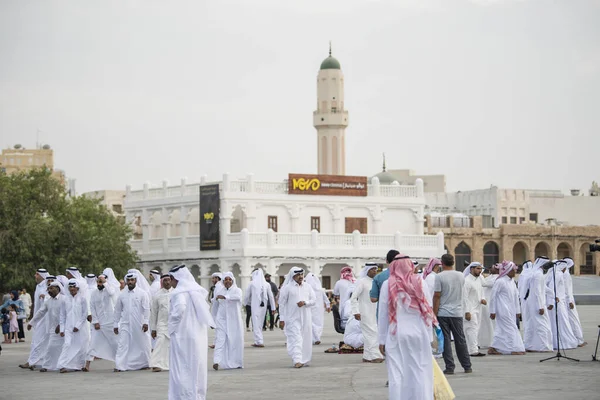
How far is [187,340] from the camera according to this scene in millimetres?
14555

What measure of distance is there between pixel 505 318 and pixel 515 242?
215 ft

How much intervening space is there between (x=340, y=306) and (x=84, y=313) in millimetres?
5811

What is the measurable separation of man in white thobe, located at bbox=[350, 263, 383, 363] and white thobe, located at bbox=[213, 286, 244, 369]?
1.98 meters

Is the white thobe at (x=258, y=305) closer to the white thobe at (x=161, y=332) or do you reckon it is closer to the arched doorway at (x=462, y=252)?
the white thobe at (x=161, y=332)

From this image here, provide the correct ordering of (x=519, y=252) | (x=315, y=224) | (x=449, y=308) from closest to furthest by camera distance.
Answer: (x=449, y=308)
(x=315, y=224)
(x=519, y=252)

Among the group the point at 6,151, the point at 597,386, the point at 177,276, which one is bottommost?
the point at 597,386

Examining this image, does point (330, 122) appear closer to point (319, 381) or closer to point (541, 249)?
point (541, 249)

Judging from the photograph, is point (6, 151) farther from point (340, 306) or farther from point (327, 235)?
point (340, 306)

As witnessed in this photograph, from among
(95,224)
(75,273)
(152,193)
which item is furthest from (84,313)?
(152,193)

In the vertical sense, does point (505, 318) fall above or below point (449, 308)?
below

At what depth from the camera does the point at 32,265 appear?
5294 centimetres

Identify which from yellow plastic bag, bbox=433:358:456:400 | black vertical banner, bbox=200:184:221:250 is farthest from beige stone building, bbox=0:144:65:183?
yellow plastic bag, bbox=433:358:456:400

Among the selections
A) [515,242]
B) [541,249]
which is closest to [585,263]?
[541,249]

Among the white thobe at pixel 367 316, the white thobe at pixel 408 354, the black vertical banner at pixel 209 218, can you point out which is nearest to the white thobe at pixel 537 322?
the white thobe at pixel 367 316
